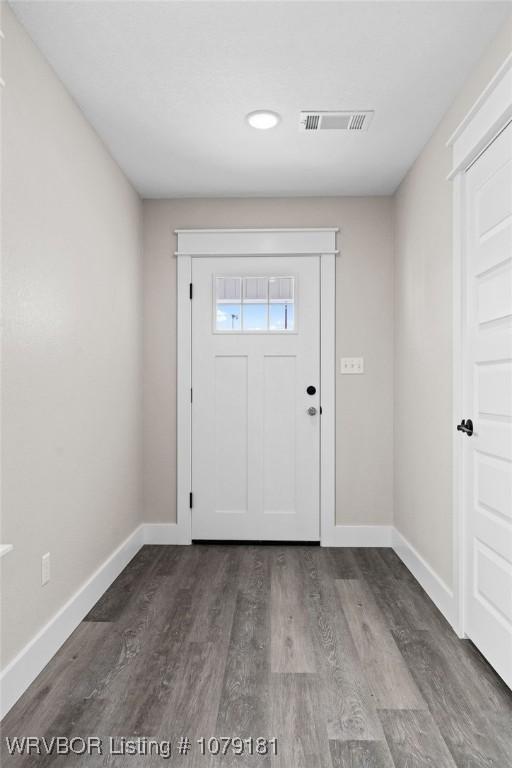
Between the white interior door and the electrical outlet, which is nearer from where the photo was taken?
the white interior door

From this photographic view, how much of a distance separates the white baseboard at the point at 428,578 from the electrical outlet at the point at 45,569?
180 centimetres

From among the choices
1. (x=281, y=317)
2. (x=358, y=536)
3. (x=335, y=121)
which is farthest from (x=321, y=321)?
(x=358, y=536)

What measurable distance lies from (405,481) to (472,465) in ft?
3.64

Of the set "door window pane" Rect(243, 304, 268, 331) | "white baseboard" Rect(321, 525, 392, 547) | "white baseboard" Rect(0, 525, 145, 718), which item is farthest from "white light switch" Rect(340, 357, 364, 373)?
"white baseboard" Rect(0, 525, 145, 718)

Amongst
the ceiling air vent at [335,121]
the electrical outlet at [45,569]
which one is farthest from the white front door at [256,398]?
the electrical outlet at [45,569]

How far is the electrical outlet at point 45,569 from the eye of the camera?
2.06 meters

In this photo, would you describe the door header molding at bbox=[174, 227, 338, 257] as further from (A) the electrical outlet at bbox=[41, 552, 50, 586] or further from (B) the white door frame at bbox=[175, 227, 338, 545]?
(A) the electrical outlet at bbox=[41, 552, 50, 586]

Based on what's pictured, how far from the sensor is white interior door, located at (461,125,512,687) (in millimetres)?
1898

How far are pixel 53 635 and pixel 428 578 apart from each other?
1870 millimetres

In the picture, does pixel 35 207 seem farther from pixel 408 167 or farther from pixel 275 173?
pixel 408 167

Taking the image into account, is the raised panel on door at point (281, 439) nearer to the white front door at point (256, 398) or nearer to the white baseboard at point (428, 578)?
the white front door at point (256, 398)

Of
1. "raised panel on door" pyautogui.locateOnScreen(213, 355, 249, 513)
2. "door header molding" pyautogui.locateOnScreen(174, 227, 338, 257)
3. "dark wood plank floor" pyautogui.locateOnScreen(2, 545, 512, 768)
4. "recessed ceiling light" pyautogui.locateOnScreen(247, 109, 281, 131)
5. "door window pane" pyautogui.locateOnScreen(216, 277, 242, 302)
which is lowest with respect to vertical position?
"dark wood plank floor" pyautogui.locateOnScreen(2, 545, 512, 768)

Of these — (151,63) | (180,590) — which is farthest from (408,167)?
(180,590)

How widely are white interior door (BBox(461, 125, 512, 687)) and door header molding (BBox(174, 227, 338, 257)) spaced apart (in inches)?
56.7
